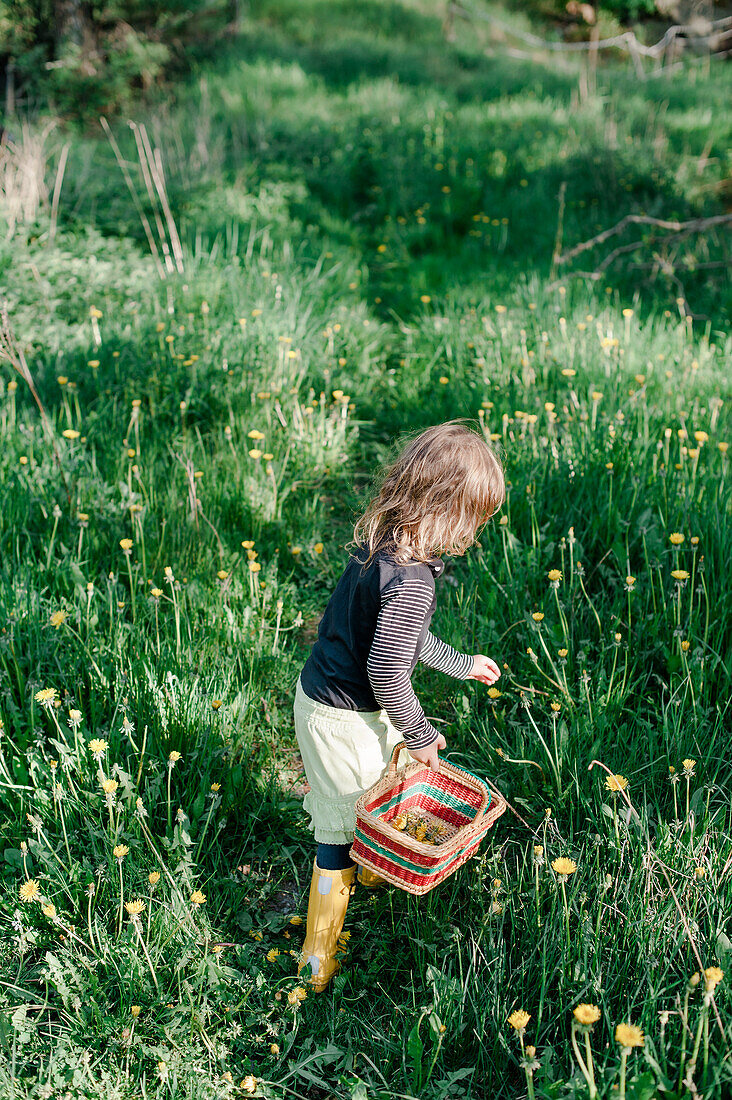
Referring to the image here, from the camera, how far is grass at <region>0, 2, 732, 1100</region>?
67.9 inches

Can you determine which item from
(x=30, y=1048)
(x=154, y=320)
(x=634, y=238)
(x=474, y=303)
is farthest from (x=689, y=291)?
(x=30, y=1048)

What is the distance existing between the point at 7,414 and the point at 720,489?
3.13m

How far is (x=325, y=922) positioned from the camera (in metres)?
1.95

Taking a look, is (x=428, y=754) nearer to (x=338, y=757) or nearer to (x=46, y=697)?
(x=338, y=757)

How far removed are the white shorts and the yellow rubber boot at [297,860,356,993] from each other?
101mm

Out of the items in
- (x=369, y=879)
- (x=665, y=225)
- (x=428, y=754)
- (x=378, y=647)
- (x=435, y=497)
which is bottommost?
(x=369, y=879)

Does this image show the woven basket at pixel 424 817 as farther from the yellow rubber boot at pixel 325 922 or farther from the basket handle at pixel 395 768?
the yellow rubber boot at pixel 325 922

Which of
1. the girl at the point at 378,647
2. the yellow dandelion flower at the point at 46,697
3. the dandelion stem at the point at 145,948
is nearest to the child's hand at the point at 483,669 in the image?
the girl at the point at 378,647

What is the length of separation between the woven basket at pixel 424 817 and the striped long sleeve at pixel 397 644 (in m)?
0.20

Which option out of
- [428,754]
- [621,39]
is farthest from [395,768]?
[621,39]

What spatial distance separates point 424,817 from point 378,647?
596 millimetres

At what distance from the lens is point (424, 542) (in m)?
1.84

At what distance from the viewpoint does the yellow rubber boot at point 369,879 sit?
214 cm

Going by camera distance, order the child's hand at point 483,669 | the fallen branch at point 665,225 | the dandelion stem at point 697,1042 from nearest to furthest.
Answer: the dandelion stem at point 697,1042, the child's hand at point 483,669, the fallen branch at point 665,225
